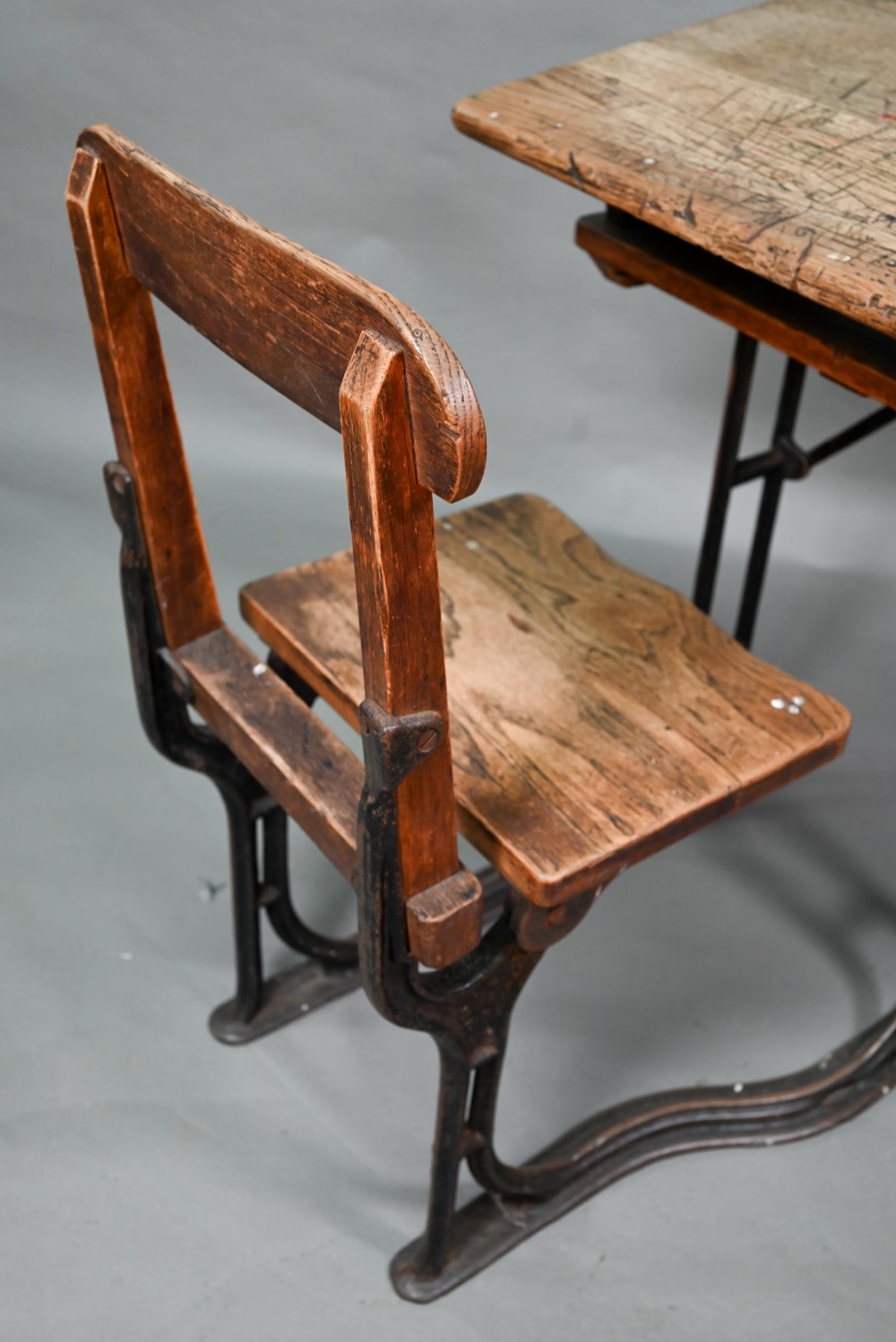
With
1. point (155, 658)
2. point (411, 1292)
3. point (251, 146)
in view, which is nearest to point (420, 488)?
point (155, 658)

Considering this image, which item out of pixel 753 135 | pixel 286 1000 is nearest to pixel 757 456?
pixel 753 135

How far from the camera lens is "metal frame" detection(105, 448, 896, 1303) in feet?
4.18

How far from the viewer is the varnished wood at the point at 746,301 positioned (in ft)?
4.84

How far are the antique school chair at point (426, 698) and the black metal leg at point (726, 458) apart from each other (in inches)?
12.3

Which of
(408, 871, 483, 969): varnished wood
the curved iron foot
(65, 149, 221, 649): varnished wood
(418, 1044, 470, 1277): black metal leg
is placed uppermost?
(65, 149, 221, 649): varnished wood

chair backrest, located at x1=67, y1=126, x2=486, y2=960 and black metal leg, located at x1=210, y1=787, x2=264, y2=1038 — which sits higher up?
chair backrest, located at x1=67, y1=126, x2=486, y2=960

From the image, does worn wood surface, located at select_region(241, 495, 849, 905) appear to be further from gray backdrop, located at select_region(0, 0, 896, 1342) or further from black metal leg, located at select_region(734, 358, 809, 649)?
gray backdrop, located at select_region(0, 0, 896, 1342)

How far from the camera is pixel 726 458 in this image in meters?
1.99

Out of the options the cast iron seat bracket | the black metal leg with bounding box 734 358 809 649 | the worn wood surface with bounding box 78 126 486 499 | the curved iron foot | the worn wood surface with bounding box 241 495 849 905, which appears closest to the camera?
the worn wood surface with bounding box 78 126 486 499

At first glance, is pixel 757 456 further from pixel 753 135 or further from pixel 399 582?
pixel 399 582

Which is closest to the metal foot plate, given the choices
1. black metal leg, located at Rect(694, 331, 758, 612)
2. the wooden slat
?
the wooden slat

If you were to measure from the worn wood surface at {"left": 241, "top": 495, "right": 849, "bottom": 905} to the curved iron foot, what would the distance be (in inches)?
17.1

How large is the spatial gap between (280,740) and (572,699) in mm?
281

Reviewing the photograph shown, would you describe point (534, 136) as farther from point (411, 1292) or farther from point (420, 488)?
point (411, 1292)
